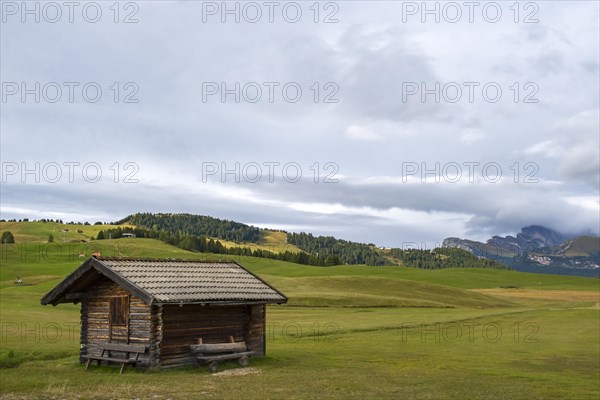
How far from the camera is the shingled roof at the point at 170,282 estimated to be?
28984 mm

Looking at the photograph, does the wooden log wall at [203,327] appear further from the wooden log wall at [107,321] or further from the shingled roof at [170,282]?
the shingled roof at [170,282]

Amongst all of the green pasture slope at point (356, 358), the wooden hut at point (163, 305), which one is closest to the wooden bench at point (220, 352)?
the wooden hut at point (163, 305)

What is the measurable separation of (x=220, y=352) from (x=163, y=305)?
4676 mm

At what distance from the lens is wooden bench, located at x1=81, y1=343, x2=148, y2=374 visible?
2897 centimetres

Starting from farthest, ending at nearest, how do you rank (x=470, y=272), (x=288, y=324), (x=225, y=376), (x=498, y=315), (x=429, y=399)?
(x=470, y=272)
(x=498, y=315)
(x=288, y=324)
(x=225, y=376)
(x=429, y=399)

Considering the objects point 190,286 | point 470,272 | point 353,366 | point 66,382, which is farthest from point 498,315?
point 470,272

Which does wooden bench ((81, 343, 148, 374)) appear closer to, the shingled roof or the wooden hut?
the wooden hut

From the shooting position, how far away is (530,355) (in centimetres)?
3894

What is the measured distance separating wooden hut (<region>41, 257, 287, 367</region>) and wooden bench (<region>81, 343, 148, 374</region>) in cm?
29

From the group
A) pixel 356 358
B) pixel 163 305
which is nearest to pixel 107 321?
pixel 163 305

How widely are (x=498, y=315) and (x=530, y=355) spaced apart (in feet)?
111

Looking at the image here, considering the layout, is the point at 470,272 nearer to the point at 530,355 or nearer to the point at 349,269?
the point at 349,269

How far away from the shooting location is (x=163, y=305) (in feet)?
93.7

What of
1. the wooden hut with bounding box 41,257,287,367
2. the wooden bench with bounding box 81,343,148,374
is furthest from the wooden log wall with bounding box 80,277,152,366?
the wooden bench with bounding box 81,343,148,374
